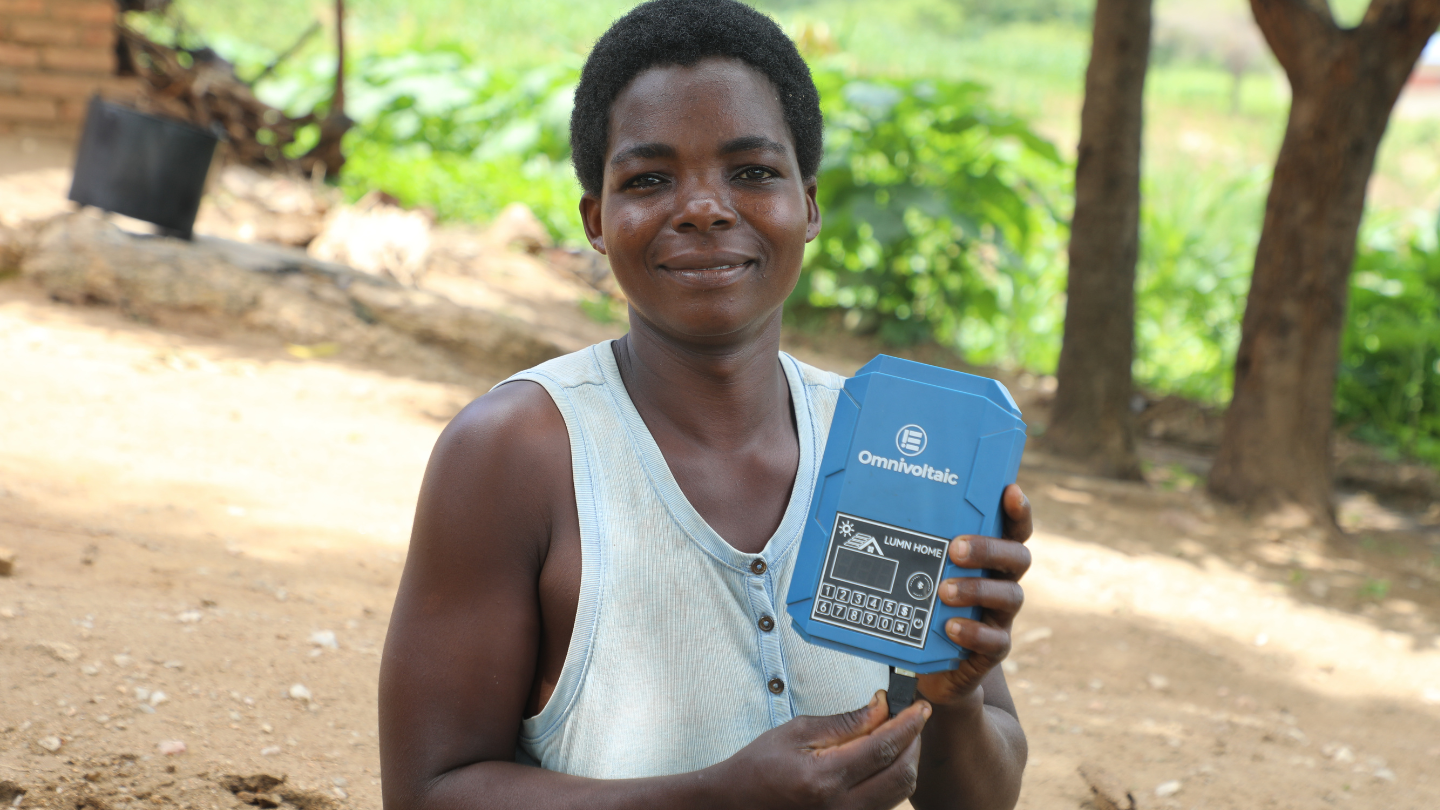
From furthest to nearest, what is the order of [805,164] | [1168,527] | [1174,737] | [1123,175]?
[1123,175]
[1168,527]
[1174,737]
[805,164]

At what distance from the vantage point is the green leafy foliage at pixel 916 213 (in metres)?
7.51

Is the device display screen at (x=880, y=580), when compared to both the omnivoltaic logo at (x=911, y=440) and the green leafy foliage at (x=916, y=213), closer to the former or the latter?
the omnivoltaic logo at (x=911, y=440)

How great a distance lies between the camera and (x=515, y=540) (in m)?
1.30

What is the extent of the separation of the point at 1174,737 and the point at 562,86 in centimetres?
917

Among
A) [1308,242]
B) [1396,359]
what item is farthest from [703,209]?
[1396,359]

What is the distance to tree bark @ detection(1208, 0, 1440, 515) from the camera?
16.3 feet

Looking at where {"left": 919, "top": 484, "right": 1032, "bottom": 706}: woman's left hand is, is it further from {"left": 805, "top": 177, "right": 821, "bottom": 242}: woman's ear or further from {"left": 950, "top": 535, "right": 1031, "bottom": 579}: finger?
{"left": 805, "top": 177, "right": 821, "bottom": 242}: woman's ear

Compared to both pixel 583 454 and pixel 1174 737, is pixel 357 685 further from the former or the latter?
pixel 1174 737

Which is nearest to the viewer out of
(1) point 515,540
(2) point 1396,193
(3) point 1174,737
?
(1) point 515,540

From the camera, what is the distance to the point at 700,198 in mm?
1371

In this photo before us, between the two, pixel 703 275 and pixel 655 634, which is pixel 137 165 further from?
pixel 655 634

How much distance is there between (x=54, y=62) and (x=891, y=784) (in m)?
8.45

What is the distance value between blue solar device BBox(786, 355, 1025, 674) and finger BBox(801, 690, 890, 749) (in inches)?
2.4

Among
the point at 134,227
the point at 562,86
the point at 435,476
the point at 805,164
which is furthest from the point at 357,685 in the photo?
the point at 562,86
